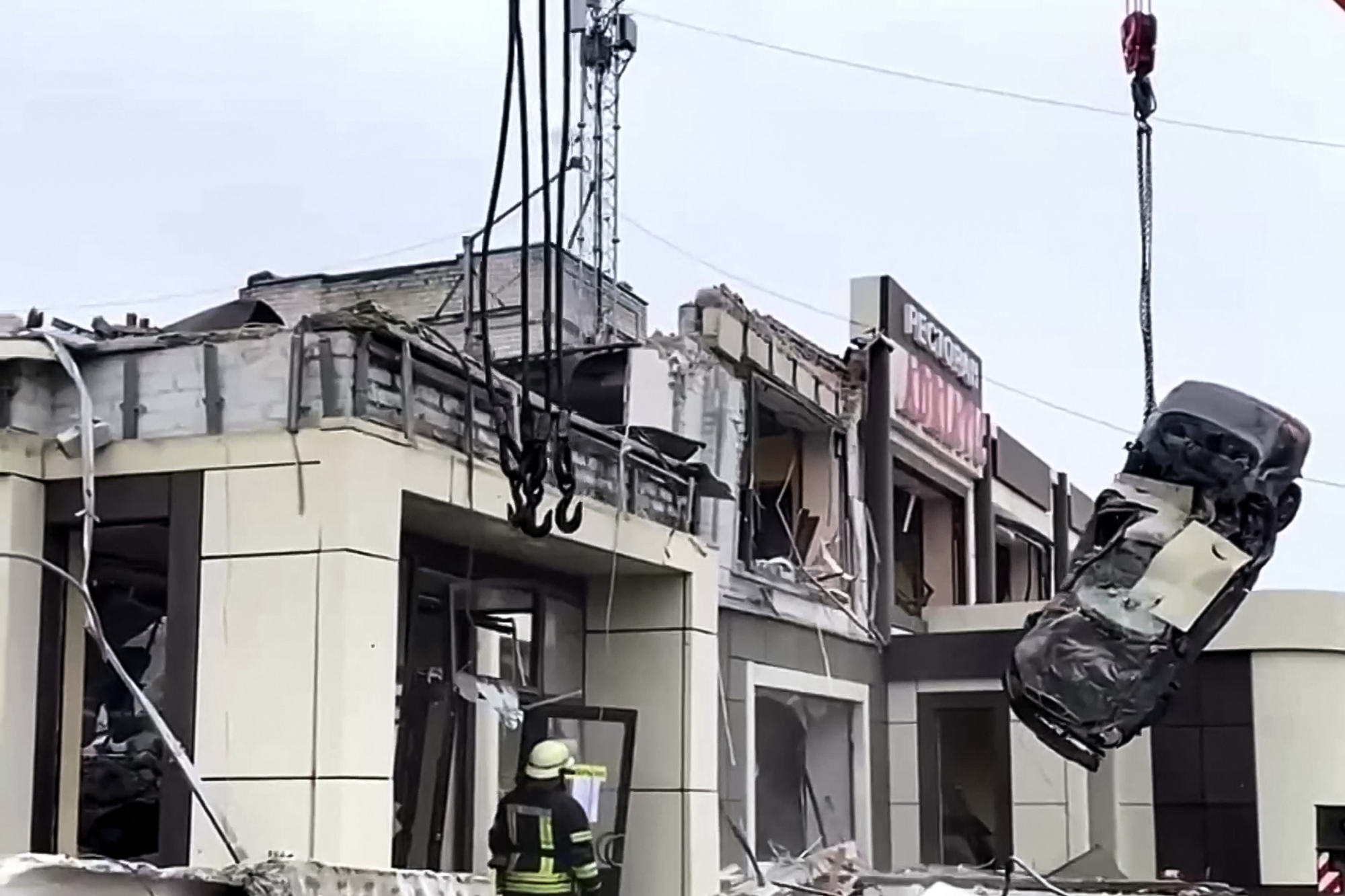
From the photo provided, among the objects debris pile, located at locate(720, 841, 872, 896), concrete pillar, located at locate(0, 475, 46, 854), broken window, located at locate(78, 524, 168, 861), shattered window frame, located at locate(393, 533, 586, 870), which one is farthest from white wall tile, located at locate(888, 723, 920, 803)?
Answer: concrete pillar, located at locate(0, 475, 46, 854)

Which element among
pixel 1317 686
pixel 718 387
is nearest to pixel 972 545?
pixel 1317 686

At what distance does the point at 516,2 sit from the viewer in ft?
20.4

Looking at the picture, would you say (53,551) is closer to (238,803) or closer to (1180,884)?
(238,803)

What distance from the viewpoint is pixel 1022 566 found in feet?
84.1

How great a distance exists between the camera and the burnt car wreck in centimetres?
822

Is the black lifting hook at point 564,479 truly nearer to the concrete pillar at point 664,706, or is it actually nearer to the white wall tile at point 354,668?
the white wall tile at point 354,668

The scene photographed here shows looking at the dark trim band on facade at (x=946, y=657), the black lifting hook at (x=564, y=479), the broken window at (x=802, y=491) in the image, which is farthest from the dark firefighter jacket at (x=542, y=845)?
the dark trim band on facade at (x=946, y=657)

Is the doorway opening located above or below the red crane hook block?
below

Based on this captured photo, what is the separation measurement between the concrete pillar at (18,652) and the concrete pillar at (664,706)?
3.95 meters

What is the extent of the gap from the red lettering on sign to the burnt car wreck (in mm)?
9623

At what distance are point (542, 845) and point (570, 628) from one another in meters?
2.62

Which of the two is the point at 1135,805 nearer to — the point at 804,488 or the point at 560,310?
the point at 804,488

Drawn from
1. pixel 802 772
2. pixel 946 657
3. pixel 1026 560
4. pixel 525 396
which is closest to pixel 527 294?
pixel 525 396

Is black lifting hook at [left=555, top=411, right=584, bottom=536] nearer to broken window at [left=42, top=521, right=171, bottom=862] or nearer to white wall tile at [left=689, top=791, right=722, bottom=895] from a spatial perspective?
broken window at [left=42, top=521, right=171, bottom=862]
